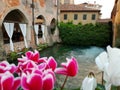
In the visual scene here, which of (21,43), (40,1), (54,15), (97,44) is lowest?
(97,44)

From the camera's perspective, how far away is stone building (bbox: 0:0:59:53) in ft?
43.2

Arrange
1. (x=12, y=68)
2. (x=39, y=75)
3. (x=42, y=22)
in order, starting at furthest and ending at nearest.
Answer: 1. (x=42, y=22)
2. (x=12, y=68)
3. (x=39, y=75)

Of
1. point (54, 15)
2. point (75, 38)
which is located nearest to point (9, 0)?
point (54, 15)

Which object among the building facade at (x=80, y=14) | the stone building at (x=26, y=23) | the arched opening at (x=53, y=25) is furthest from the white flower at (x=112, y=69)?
the building facade at (x=80, y=14)

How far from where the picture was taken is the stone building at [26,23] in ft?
43.2

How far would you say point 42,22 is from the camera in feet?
65.0

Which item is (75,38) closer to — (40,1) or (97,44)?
(97,44)

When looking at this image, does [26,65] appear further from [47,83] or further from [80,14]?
[80,14]

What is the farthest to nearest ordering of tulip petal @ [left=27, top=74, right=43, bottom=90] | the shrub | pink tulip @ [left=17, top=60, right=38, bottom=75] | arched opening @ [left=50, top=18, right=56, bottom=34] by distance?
the shrub < arched opening @ [left=50, top=18, right=56, bottom=34] < pink tulip @ [left=17, top=60, right=38, bottom=75] < tulip petal @ [left=27, top=74, right=43, bottom=90]

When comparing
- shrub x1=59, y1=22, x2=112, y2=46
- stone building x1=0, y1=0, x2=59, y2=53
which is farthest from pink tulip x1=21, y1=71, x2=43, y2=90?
shrub x1=59, y1=22, x2=112, y2=46

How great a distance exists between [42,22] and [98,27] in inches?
261

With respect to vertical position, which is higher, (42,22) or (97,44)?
(42,22)

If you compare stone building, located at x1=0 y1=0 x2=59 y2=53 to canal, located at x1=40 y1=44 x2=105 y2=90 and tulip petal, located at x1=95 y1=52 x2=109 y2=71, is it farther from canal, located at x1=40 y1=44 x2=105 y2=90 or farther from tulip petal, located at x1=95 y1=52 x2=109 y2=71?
tulip petal, located at x1=95 y1=52 x2=109 y2=71

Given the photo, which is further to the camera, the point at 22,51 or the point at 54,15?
the point at 54,15
